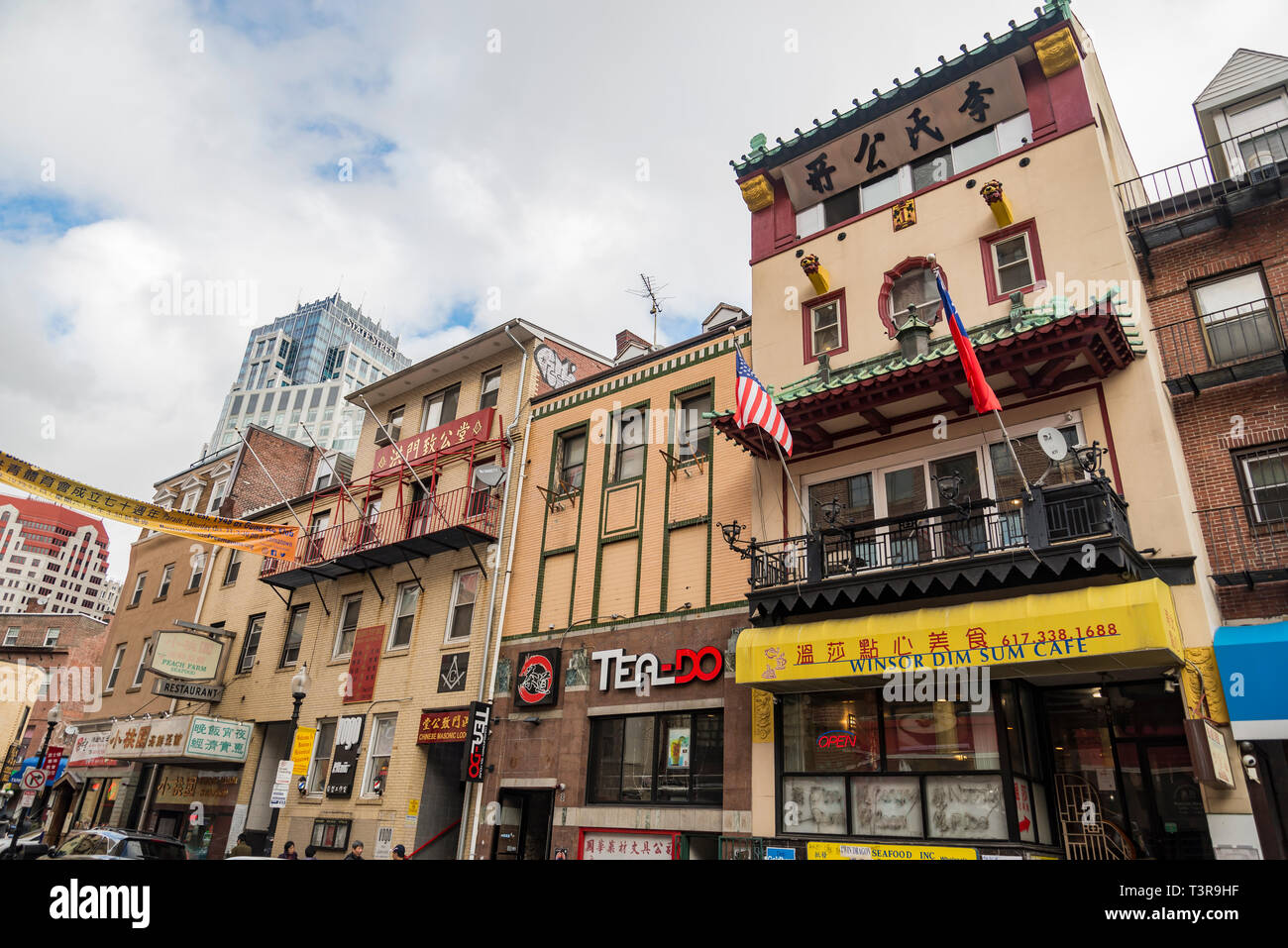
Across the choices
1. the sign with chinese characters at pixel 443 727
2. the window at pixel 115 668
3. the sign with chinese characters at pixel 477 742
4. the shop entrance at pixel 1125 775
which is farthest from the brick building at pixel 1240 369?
the window at pixel 115 668

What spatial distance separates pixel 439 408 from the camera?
2984 cm

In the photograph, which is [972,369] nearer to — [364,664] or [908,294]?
[908,294]

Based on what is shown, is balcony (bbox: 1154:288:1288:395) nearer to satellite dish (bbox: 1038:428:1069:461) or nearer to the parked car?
satellite dish (bbox: 1038:428:1069:461)

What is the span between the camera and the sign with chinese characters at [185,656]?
93.7 feet

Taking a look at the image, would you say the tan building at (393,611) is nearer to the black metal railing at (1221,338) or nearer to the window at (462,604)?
the window at (462,604)

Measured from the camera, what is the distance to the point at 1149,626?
12.1 metres

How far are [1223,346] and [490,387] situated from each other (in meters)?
20.5

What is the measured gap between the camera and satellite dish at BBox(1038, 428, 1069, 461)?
575 inches

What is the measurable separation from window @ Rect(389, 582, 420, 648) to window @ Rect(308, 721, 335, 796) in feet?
10.8

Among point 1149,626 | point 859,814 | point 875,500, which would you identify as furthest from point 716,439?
point 1149,626

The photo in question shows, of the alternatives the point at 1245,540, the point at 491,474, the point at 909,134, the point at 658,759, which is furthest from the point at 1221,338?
the point at 491,474

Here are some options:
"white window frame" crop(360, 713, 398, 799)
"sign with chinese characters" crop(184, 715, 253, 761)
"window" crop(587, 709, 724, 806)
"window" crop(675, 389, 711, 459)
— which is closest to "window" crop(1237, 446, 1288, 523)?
"window" crop(587, 709, 724, 806)

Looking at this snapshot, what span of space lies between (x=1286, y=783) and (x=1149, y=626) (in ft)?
12.7
